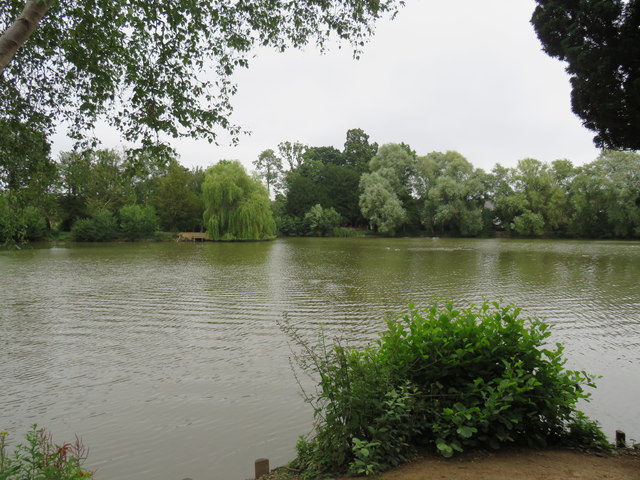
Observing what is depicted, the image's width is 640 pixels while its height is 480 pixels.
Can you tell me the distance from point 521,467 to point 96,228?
52.5 meters

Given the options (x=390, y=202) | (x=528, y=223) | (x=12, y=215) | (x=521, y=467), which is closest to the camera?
(x=521, y=467)

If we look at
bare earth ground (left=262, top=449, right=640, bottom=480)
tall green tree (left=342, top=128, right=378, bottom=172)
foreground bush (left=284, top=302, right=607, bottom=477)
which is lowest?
bare earth ground (left=262, top=449, right=640, bottom=480)

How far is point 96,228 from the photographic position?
4794 centimetres

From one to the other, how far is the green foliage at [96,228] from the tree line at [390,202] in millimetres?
114

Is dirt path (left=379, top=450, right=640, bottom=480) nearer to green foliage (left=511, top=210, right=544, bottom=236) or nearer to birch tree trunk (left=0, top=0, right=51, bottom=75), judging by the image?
birch tree trunk (left=0, top=0, right=51, bottom=75)

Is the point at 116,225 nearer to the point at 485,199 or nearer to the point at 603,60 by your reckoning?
the point at 485,199

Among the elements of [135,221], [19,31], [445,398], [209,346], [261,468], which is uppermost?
[19,31]

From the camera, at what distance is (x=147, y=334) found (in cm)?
907

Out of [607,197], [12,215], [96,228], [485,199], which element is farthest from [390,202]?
[12,215]

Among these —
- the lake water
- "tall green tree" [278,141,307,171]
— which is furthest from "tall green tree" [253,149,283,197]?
the lake water

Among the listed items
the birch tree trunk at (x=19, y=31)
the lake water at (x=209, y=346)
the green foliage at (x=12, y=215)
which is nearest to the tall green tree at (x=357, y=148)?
the lake water at (x=209, y=346)

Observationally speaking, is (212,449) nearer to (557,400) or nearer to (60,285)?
(557,400)

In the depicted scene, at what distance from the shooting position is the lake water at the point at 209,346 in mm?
4605

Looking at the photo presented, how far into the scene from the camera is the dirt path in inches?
111
